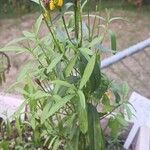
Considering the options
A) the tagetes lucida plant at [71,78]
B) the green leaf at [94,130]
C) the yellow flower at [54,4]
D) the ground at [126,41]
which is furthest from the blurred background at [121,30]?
the yellow flower at [54,4]

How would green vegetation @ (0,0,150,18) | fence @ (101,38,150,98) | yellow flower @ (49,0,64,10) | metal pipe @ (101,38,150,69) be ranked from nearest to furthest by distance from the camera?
yellow flower @ (49,0,64,10), metal pipe @ (101,38,150,69), fence @ (101,38,150,98), green vegetation @ (0,0,150,18)

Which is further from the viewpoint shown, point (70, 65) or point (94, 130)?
point (94, 130)

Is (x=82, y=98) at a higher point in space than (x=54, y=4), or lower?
lower

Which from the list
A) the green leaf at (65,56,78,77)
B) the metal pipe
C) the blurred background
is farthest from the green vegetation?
the green leaf at (65,56,78,77)

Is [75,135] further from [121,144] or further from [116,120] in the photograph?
[121,144]

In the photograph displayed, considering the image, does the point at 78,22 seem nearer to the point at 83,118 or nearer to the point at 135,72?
the point at 83,118

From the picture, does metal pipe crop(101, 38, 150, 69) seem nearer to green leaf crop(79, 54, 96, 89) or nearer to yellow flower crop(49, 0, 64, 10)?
green leaf crop(79, 54, 96, 89)

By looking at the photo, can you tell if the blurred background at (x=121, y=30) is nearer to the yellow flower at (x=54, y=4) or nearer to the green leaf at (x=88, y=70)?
the green leaf at (x=88, y=70)

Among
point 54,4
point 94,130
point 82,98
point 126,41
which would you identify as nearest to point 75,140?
point 94,130
